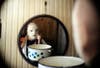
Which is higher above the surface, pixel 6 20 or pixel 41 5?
pixel 41 5

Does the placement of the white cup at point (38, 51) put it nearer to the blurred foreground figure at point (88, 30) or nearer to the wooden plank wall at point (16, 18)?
the wooden plank wall at point (16, 18)

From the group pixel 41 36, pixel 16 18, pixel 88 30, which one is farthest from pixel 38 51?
pixel 88 30

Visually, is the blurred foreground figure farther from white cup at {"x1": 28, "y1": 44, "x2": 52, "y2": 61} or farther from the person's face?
the person's face

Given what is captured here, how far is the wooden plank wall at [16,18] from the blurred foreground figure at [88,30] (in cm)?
106

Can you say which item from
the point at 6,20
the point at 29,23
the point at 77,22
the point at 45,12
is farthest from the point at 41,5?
the point at 77,22

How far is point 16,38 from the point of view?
128cm

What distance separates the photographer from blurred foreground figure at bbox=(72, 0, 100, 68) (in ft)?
0.74

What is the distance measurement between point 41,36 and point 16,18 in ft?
0.95

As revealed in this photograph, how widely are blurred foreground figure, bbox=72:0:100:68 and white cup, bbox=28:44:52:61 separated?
88 cm

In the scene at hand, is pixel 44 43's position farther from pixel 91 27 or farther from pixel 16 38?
pixel 91 27

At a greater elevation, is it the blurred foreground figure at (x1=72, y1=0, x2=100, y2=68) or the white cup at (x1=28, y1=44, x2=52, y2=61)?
the blurred foreground figure at (x1=72, y1=0, x2=100, y2=68)

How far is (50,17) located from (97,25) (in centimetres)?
104

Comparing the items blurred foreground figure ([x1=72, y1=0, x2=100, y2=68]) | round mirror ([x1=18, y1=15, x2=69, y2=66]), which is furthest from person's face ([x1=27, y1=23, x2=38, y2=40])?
blurred foreground figure ([x1=72, y1=0, x2=100, y2=68])

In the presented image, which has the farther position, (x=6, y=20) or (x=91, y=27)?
(x=6, y=20)
